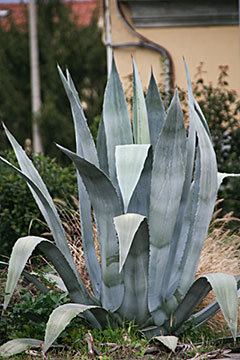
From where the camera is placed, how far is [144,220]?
2.96 m

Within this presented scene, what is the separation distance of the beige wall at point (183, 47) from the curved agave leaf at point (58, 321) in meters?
5.96

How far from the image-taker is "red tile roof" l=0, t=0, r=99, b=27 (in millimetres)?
18797

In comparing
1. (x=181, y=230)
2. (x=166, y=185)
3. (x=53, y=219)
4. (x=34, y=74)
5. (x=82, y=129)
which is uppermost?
(x=34, y=74)

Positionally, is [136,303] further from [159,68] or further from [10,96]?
[10,96]

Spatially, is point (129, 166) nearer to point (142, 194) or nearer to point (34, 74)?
point (142, 194)

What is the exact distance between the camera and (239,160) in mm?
6938

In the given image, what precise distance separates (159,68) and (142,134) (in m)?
5.41

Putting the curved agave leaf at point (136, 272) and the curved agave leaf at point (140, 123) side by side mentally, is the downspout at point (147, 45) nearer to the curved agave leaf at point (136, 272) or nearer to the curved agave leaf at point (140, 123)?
the curved agave leaf at point (140, 123)

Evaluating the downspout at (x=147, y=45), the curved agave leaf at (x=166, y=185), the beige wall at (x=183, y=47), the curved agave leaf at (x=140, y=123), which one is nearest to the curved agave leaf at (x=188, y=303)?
the curved agave leaf at (x=166, y=185)

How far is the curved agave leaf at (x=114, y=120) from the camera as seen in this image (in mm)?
3490

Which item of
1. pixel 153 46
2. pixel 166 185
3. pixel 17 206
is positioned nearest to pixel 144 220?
pixel 166 185

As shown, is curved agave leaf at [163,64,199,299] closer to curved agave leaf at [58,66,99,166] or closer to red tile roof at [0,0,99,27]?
curved agave leaf at [58,66,99,166]

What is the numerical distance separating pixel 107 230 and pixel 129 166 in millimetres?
445

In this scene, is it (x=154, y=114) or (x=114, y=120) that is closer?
(x=114, y=120)
